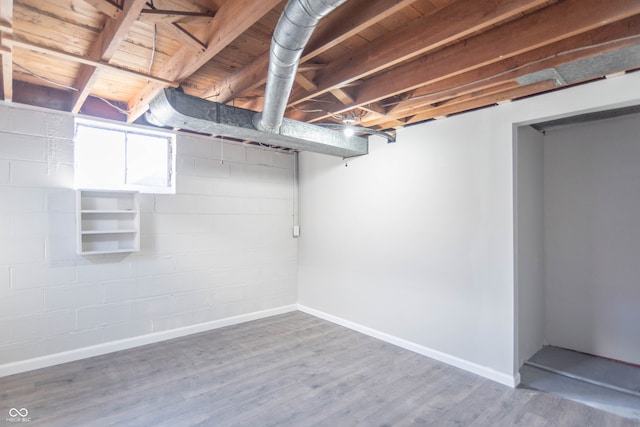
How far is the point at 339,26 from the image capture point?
1913mm

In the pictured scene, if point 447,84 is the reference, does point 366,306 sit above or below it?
below

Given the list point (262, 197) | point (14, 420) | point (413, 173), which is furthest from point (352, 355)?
point (14, 420)

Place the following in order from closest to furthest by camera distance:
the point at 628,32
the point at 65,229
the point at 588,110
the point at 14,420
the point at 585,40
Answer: the point at 628,32 → the point at 585,40 → the point at 14,420 → the point at 588,110 → the point at 65,229

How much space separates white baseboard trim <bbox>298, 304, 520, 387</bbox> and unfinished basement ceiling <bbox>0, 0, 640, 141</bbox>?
7.81ft

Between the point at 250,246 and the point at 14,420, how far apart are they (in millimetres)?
2733

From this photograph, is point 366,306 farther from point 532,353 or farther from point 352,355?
point 532,353

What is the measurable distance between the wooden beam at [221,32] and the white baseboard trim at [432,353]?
326cm

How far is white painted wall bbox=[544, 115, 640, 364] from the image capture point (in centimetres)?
329

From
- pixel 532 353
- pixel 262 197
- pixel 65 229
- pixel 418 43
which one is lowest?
pixel 532 353

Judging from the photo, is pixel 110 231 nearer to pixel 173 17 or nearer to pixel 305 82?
pixel 173 17

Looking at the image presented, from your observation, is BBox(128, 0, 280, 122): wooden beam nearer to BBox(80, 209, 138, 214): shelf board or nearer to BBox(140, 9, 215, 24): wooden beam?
BBox(140, 9, 215, 24): wooden beam

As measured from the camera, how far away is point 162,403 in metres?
2.56

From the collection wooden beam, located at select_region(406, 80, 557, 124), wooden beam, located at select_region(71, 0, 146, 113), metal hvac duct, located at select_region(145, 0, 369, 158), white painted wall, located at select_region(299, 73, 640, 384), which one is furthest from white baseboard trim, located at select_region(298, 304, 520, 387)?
wooden beam, located at select_region(71, 0, 146, 113)

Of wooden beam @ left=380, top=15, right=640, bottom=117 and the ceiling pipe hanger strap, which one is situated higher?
wooden beam @ left=380, top=15, right=640, bottom=117
